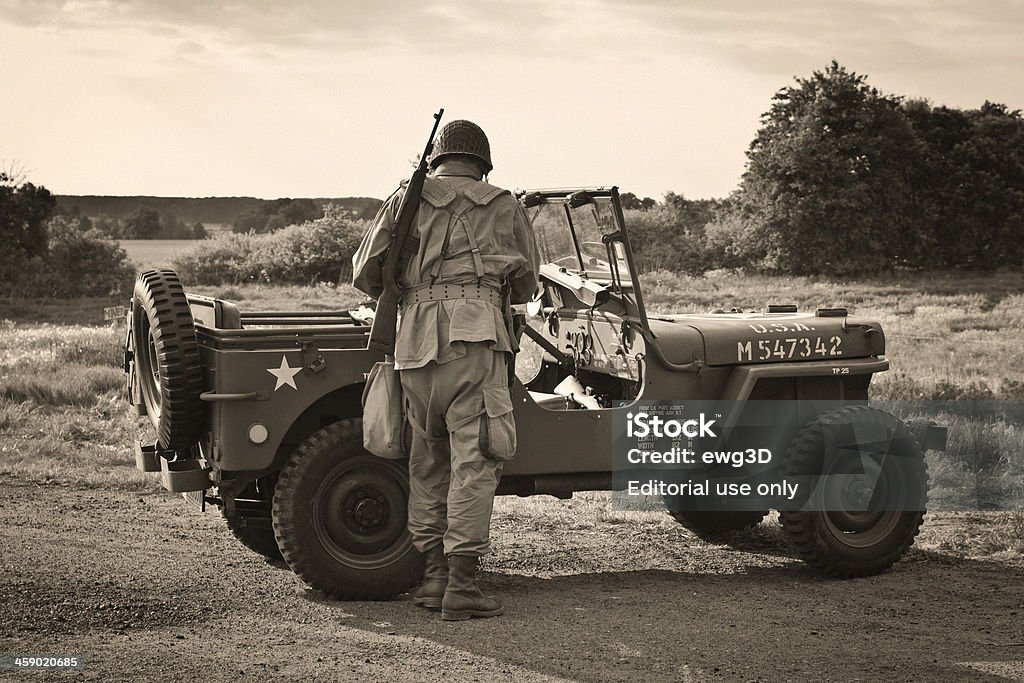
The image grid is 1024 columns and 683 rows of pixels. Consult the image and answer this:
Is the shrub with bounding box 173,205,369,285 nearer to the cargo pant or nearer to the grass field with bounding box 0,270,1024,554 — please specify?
the grass field with bounding box 0,270,1024,554

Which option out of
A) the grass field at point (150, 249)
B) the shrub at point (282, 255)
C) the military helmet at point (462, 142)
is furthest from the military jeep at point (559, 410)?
the grass field at point (150, 249)

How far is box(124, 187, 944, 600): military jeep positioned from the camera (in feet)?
17.1

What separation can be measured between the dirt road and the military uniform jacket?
116 cm

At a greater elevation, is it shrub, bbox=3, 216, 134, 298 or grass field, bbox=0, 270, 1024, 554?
shrub, bbox=3, 216, 134, 298

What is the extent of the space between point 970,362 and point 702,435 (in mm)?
10586

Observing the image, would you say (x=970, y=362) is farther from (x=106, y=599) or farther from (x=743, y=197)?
(x=743, y=197)

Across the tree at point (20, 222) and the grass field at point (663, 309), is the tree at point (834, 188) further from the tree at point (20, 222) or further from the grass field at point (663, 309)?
the tree at point (20, 222)

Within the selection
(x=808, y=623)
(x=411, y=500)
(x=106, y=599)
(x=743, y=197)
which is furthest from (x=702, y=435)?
(x=743, y=197)

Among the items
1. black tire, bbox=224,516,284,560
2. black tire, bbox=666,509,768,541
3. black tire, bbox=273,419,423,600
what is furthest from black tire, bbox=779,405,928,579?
black tire, bbox=224,516,284,560

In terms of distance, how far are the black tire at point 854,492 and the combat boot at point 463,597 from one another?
1.71 meters

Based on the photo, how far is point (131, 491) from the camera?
794cm

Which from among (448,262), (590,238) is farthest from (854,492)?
(448,262)

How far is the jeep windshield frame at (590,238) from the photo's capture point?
5906 mm

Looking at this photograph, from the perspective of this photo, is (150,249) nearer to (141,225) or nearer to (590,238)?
(141,225)
